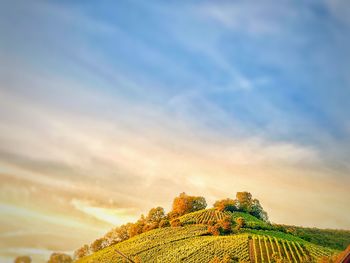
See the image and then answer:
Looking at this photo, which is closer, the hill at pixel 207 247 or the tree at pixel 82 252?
the hill at pixel 207 247

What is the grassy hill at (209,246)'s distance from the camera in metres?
77.1

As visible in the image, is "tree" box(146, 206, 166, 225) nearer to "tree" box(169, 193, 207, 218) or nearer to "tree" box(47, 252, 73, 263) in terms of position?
"tree" box(169, 193, 207, 218)

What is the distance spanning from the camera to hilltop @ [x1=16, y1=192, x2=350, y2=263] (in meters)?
78.2

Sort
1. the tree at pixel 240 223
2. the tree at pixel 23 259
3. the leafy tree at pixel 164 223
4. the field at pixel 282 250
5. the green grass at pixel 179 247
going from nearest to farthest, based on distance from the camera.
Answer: the field at pixel 282 250
the green grass at pixel 179 247
the tree at pixel 240 223
the leafy tree at pixel 164 223
the tree at pixel 23 259

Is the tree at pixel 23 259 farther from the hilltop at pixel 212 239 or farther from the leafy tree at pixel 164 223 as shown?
the leafy tree at pixel 164 223

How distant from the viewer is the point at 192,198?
124m

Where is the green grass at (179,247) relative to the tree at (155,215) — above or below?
below

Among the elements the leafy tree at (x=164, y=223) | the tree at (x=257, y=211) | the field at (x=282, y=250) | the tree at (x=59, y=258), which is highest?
the tree at (x=257, y=211)

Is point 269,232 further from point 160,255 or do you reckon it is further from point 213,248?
point 160,255

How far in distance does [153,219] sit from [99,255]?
2089cm

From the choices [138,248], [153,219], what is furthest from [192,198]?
[138,248]

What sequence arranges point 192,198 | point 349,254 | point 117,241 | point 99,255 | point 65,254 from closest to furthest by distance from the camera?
1. point 349,254
2. point 99,255
3. point 117,241
4. point 192,198
5. point 65,254

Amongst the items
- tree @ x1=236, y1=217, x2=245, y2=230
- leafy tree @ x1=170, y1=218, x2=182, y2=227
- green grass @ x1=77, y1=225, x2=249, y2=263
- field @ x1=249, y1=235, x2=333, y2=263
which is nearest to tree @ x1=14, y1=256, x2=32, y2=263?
green grass @ x1=77, y1=225, x2=249, y2=263

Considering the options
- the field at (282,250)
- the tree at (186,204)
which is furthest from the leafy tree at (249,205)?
the field at (282,250)
